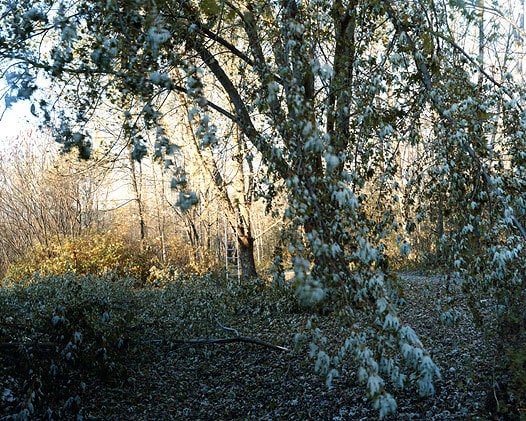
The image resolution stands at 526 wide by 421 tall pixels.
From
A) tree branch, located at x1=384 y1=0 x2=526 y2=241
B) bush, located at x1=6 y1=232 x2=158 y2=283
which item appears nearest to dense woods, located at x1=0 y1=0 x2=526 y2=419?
tree branch, located at x1=384 y1=0 x2=526 y2=241

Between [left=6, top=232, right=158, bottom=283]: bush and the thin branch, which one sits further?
[left=6, top=232, right=158, bottom=283]: bush

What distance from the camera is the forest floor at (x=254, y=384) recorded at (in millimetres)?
3000

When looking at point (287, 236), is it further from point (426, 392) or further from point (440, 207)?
point (440, 207)

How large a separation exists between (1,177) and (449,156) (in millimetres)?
11026

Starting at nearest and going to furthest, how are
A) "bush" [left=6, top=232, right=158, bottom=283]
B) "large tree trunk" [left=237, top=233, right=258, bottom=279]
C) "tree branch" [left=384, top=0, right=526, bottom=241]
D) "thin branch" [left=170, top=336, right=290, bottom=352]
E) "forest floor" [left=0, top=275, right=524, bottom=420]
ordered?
"tree branch" [left=384, top=0, right=526, bottom=241]
"forest floor" [left=0, top=275, right=524, bottom=420]
"thin branch" [left=170, top=336, right=290, bottom=352]
"large tree trunk" [left=237, top=233, right=258, bottom=279]
"bush" [left=6, top=232, right=158, bottom=283]

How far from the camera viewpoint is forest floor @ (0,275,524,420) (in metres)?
3.00

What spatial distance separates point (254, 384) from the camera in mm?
3779

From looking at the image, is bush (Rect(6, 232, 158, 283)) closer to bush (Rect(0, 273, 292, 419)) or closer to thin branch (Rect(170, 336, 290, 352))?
bush (Rect(0, 273, 292, 419))

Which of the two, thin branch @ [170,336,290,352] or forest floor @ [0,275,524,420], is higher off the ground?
thin branch @ [170,336,290,352]

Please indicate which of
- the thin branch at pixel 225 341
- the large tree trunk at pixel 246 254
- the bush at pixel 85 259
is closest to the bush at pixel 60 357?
the thin branch at pixel 225 341

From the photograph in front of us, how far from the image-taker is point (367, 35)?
141 inches

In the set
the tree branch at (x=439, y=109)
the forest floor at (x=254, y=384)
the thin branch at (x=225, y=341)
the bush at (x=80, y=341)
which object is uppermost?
A: the tree branch at (x=439, y=109)

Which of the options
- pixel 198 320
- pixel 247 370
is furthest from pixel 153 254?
pixel 247 370

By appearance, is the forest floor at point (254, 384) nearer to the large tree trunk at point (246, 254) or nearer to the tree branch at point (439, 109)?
the tree branch at point (439, 109)
